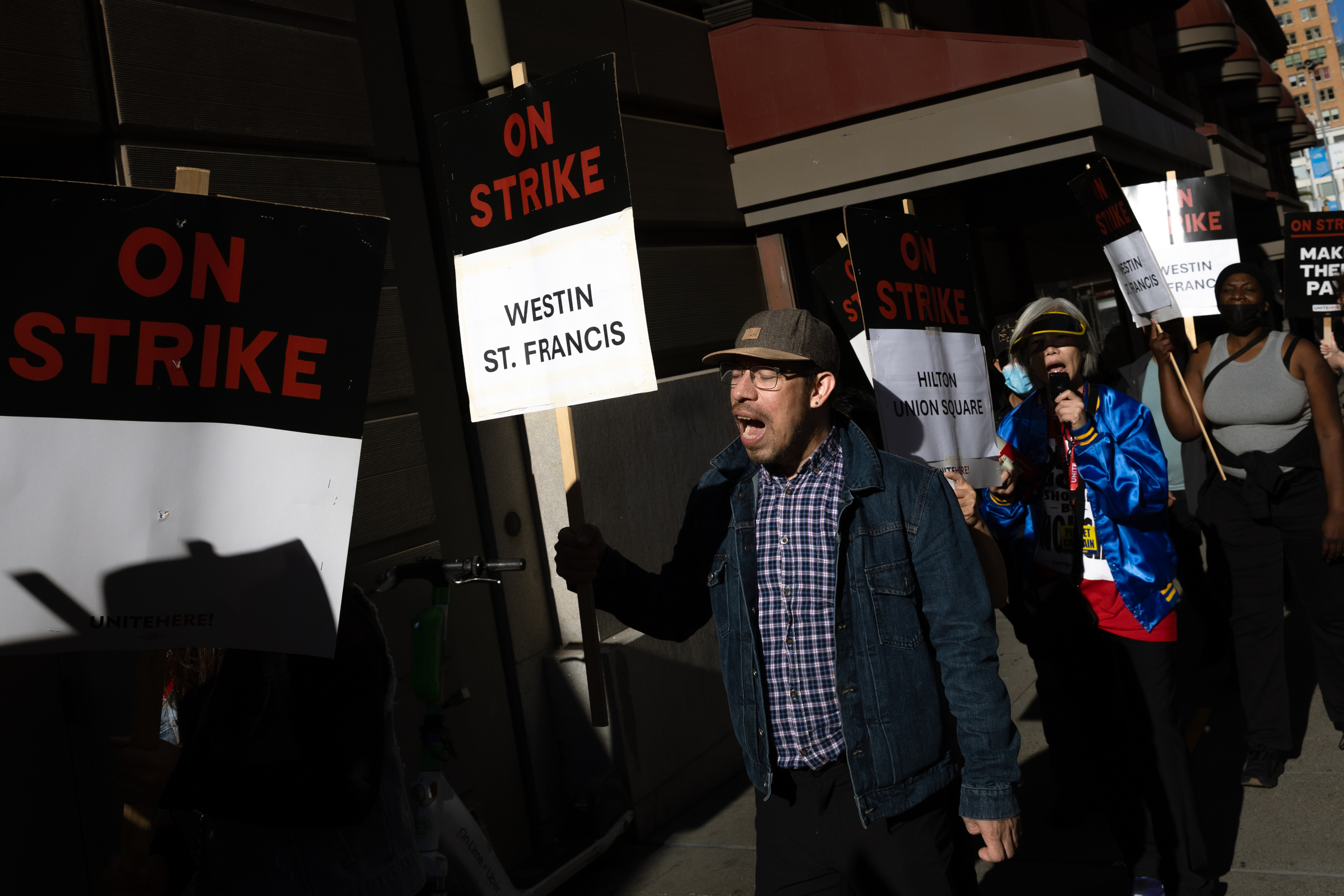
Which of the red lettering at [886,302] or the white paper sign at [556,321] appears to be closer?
the white paper sign at [556,321]

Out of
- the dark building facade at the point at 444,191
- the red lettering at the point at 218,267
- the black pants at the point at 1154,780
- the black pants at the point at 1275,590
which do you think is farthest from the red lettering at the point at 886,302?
the red lettering at the point at 218,267

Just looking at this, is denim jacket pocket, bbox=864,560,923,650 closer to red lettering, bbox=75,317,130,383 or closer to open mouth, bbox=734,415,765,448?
open mouth, bbox=734,415,765,448

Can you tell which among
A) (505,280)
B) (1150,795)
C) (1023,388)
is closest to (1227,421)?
(1023,388)

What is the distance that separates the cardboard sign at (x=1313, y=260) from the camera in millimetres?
7957

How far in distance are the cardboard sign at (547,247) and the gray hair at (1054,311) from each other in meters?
1.62

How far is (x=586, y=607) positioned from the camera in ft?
9.42

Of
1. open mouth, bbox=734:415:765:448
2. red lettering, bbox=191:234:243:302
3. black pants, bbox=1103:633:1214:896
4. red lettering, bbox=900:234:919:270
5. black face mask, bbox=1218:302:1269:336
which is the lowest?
black pants, bbox=1103:633:1214:896

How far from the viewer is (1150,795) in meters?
3.64

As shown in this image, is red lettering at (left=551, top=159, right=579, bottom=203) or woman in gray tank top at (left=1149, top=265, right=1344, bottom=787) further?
woman in gray tank top at (left=1149, top=265, right=1344, bottom=787)

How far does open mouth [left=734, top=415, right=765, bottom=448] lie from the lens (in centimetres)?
267

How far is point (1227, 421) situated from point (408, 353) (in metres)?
3.54

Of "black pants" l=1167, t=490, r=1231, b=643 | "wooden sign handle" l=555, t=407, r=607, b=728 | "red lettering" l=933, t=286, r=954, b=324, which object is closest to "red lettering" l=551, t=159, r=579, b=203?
"wooden sign handle" l=555, t=407, r=607, b=728

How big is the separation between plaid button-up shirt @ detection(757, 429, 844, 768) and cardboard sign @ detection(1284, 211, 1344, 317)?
22.3 ft

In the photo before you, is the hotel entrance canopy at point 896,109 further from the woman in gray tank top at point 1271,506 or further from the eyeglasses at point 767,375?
the eyeglasses at point 767,375
